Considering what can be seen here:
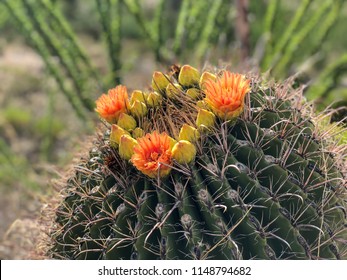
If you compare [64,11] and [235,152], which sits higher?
[64,11]

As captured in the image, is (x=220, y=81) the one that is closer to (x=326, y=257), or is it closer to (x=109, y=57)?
(x=326, y=257)

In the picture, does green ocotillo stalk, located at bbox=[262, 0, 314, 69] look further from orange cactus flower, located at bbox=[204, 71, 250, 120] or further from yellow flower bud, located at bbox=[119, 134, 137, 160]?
yellow flower bud, located at bbox=[119, 134, 137, 160]

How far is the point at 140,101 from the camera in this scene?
1.56 metres

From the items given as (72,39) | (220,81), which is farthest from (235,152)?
(72,39)

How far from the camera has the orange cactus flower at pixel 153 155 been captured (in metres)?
1.37

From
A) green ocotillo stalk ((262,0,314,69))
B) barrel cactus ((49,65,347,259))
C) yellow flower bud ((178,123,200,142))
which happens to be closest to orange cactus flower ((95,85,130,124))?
barrel cactus ((49,65,347,259))

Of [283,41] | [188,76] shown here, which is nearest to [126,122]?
→ [188,76]

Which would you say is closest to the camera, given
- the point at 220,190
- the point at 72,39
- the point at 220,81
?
the point at 220,190

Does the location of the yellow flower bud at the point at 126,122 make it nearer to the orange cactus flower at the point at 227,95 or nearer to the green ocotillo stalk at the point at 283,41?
the orange cactus flower at the point at 227,95

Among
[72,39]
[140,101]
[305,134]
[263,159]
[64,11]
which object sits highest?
[64,11]

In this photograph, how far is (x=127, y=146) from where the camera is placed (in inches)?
56.4

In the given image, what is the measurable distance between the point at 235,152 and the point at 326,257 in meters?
0.31

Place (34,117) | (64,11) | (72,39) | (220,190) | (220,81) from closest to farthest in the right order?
(220,190), (220,81), (72,39), (34,117), (64,11)

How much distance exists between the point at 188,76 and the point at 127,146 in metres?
0.28
